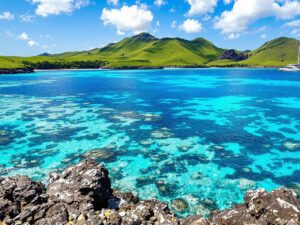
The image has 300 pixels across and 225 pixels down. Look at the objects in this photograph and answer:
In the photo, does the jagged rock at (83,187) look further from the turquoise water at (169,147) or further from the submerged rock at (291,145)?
the submerged rock at (291,145)

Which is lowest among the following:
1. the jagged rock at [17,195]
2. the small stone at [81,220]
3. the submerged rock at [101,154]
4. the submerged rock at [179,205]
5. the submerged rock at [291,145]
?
the submerged rock at [179,205]

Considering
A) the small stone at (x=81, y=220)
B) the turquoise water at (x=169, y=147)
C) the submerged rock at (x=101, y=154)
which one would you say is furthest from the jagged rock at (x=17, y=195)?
the submerged rock at (x=101, y=154)

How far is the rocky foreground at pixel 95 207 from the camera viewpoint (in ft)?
54.3

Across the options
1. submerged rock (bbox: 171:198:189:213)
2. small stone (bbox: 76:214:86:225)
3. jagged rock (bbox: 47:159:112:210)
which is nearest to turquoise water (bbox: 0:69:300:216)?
submerged rock (bbox: 171:198:189:213)

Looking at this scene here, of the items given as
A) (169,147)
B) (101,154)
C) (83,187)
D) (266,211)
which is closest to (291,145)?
(169,147)

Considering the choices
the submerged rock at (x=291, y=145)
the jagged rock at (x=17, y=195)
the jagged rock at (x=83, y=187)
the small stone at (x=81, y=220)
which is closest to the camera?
the small stone at (x=81, y=220)

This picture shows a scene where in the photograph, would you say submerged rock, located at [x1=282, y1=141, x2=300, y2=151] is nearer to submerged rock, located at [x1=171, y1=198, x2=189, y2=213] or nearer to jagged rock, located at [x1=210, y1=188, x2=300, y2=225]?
submerged rock, located at [x1=171, y1=198, x2=189, y2=213]

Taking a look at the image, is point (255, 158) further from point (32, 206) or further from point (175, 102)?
point (175, 102)

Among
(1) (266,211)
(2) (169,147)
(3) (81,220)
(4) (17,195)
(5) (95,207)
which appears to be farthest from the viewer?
(2) (169,147)

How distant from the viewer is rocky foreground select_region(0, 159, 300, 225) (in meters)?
16.6

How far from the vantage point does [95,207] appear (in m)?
19.7

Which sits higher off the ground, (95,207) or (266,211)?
(266,211)

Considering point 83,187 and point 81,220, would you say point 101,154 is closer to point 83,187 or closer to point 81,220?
point 83,187

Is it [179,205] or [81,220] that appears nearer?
[81,220]
